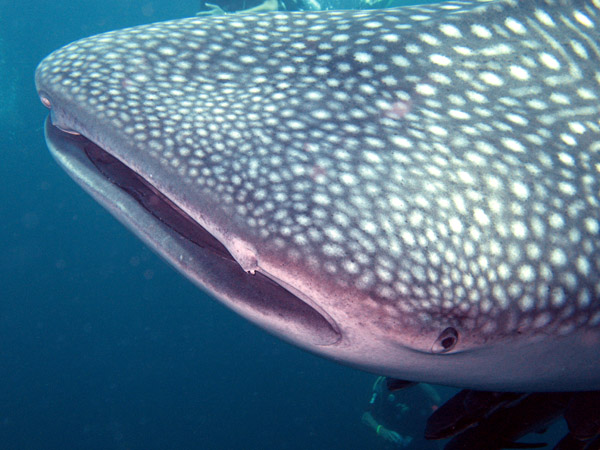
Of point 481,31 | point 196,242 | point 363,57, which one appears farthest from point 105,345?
point 481,31

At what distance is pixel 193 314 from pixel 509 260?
31.9 metres

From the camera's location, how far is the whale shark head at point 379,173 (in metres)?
1.36

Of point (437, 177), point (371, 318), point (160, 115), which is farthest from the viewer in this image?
point (160, 115)

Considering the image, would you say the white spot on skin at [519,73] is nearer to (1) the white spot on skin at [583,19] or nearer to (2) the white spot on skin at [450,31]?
(2) the white spot on skin at [450,31]

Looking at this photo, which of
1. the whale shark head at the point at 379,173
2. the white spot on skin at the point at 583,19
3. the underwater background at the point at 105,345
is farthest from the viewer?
the underwater background at the point at 105,345

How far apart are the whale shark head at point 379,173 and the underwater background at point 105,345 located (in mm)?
15026

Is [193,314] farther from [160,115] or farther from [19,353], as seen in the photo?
[160,115]

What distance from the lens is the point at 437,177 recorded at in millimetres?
1491

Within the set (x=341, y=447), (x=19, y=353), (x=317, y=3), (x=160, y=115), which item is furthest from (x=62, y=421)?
(x=160, y=115)

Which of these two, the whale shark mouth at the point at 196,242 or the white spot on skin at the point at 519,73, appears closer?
the whale shark mouth at the point at 196,242

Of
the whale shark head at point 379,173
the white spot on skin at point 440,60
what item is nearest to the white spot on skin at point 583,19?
the whale shark head at point 379,173

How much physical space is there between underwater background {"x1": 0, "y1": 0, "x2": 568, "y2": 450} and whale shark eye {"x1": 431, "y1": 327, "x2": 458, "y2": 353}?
15693 mm

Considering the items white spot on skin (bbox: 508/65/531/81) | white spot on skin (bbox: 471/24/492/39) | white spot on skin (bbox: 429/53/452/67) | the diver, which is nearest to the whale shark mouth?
white spot on skin (bbox: 429/53/452/67)

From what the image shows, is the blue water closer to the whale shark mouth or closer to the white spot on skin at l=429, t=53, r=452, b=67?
the whale shark mouth
